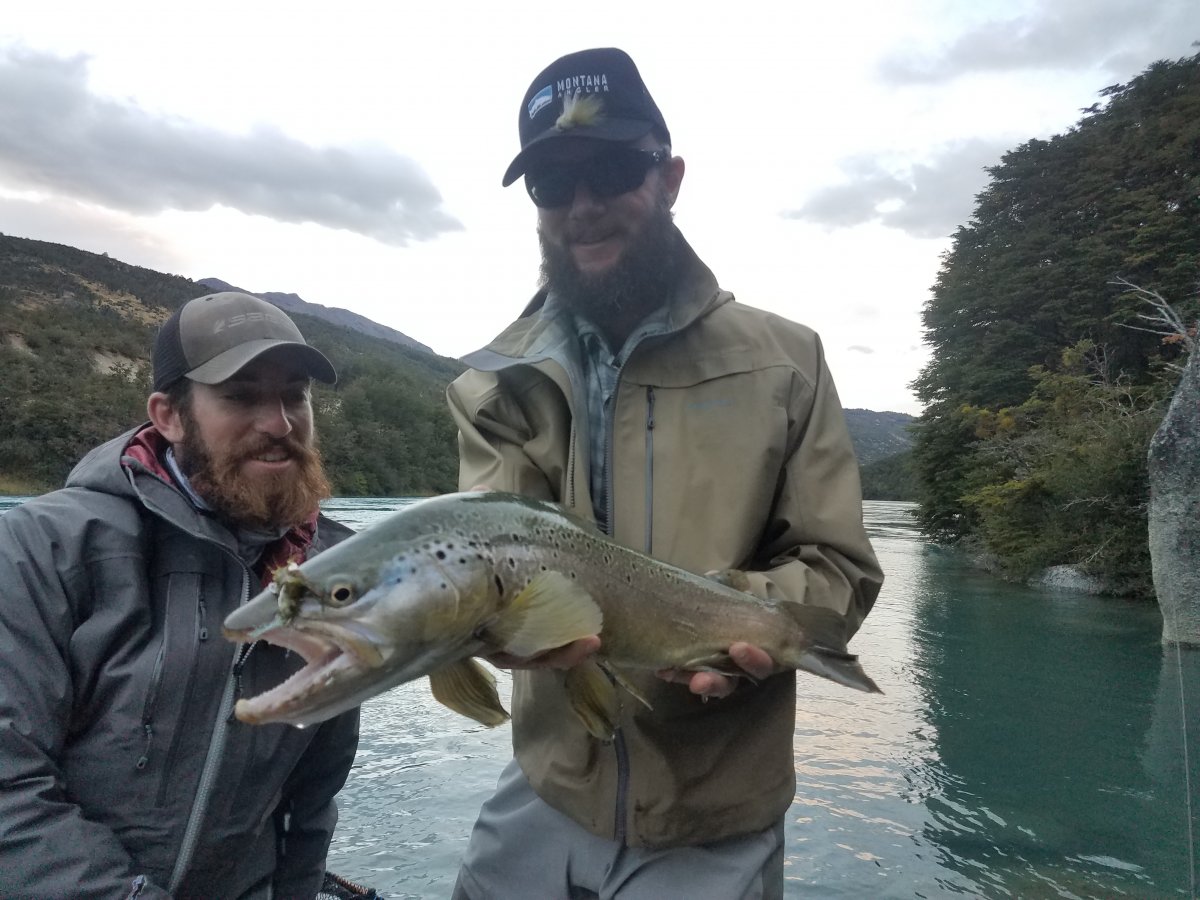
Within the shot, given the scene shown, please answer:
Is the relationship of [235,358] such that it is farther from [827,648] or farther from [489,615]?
[827,648]

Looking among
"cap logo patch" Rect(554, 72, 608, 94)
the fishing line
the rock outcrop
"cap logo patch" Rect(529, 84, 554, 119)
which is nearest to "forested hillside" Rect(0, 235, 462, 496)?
the rock outcrop

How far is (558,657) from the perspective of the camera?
198 centimetres

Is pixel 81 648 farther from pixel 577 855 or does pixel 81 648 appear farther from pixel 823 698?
pixel 823 698

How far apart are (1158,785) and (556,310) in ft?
26.2

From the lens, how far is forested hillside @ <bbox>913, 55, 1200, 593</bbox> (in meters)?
23.8

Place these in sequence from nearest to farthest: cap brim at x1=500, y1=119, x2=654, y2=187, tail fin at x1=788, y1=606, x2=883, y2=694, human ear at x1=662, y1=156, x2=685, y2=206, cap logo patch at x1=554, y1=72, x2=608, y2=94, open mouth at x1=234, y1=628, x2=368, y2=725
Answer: open mouth at x1=234, y1=628, x2=368, y2=725
tail fin at x1=788, y1=606, x2=883, y2=694
cap brim at x1=500, y1=119, x2=654, y2=187
cap logo patch at x1=554, y1=72, x2=608, y2=94
human ear at x1=662, y1=156, x2=685, y2=206

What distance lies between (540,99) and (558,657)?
2012 millimetres

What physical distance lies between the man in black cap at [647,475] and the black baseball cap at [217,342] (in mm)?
911

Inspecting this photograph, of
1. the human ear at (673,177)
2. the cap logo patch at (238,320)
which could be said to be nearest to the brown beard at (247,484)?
the cap logo patch at (238,320)

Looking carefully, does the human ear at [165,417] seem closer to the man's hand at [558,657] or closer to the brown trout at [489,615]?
the brown trout at [489,615]

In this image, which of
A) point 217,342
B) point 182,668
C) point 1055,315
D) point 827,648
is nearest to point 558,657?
point 827,648

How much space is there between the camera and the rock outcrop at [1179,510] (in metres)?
12.9

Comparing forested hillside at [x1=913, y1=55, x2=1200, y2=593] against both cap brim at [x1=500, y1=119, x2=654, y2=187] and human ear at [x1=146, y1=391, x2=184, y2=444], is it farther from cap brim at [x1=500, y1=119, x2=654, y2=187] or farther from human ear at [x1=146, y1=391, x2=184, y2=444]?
human ear at [x1=146, y1=391, x2=184, y2=444]

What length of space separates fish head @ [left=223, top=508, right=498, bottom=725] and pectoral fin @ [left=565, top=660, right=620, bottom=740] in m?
0.39
